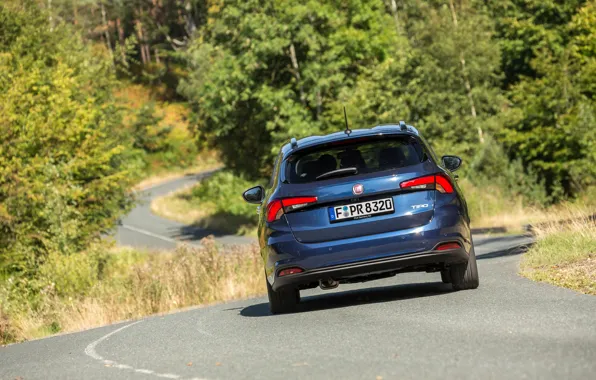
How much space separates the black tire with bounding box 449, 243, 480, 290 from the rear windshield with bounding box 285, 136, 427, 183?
119 centimetres

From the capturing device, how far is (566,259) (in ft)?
40.9

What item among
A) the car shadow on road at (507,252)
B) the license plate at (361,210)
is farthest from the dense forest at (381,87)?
the license plate at (361,210)

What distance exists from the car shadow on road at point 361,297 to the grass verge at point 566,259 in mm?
1111

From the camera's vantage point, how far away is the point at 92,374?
27.5 feet

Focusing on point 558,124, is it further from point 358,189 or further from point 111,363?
point 111,363

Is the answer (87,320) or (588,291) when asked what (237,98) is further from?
(588,291)

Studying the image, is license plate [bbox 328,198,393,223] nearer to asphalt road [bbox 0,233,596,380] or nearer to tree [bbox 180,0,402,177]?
asphalt road [bbox 0,233,596,380]

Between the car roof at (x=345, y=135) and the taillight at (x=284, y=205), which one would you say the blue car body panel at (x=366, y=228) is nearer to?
the taillight at (x=284, y=205)

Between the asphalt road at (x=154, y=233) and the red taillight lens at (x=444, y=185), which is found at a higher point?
the red taillight lens at (x=444, y=185)

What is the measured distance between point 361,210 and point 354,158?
2.32 ft

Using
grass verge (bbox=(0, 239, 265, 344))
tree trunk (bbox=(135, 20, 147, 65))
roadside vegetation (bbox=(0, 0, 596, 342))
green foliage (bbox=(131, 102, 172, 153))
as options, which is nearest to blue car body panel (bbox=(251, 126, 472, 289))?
roadside vegetation (bbox=(0, 0, 596, 342))

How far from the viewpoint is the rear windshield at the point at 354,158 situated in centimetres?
1015

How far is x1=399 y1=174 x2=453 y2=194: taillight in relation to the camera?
9.88m

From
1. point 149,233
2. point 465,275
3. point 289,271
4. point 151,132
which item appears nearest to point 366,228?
point 289,271
